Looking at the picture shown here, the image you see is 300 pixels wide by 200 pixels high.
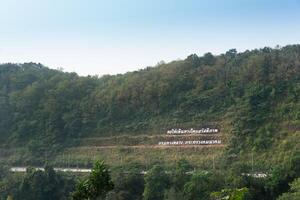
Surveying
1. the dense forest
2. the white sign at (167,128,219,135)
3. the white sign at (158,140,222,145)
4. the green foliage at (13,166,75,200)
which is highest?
the dense forest

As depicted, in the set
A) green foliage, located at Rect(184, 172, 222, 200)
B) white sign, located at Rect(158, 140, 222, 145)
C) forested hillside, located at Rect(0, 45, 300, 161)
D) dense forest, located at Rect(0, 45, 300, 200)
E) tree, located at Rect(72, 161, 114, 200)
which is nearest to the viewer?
→ tree, located at Rect(72, 161, 114, 200)

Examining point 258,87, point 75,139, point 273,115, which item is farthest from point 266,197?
point 75,139

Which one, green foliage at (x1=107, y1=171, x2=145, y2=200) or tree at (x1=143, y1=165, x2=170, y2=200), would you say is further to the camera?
green foliage at (x1=107, y1=171, x2=145, y2=200)

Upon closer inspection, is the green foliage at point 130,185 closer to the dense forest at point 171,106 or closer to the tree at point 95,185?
the dense forest at point 171,106

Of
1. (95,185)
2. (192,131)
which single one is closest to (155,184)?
(192,131)

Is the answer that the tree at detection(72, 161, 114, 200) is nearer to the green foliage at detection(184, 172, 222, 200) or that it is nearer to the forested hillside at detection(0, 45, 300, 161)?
the green foliage at detection(184, 172, 222, 200)

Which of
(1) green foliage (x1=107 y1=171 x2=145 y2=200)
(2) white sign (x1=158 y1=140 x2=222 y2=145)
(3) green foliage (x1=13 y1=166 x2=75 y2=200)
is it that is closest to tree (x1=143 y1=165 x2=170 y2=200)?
(1) green foliage (x1=107 y1=171 x2=145 y2=200)

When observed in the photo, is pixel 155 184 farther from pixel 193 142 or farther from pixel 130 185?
pixel 193 142

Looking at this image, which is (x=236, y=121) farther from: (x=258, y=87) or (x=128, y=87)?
(x=128, y=87)

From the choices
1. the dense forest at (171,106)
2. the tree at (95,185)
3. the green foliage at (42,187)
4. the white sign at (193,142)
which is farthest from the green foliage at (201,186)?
the tree at (95,185)
